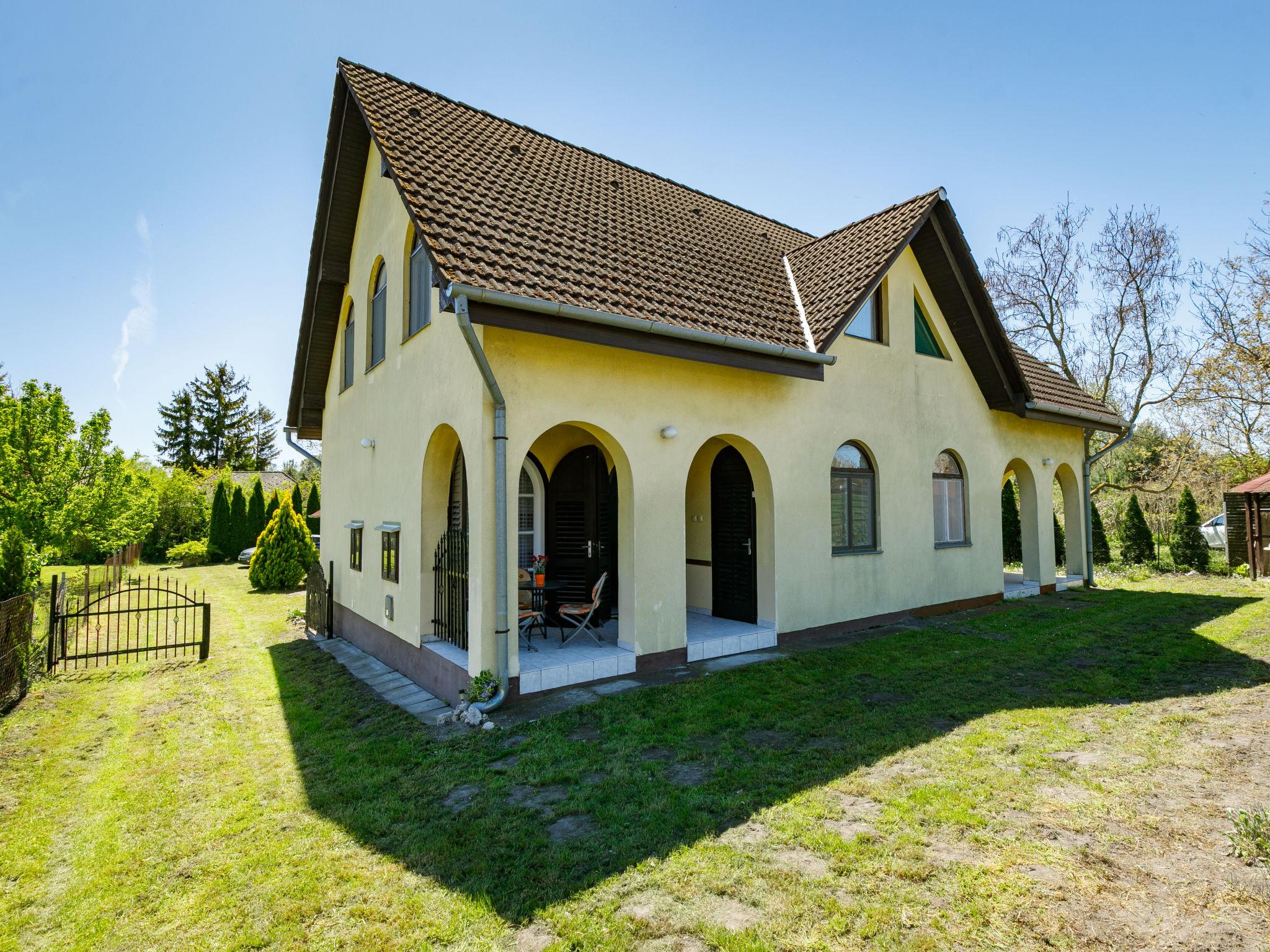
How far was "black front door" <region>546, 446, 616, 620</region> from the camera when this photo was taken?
9.39 m

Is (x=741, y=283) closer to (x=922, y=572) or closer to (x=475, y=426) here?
(x=475, y=426)

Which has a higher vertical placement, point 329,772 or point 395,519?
point 395,519

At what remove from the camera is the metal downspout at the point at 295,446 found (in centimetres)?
1234

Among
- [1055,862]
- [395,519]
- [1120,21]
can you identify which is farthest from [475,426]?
[1120,21]

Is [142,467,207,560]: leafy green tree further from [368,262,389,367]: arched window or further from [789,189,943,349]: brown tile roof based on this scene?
[789,189,943,349]: brown tile roof

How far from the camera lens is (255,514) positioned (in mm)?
28766

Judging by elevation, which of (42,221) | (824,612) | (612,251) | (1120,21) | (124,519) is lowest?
(824,612)

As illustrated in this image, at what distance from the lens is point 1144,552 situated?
775 inches

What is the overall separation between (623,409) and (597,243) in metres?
2.32

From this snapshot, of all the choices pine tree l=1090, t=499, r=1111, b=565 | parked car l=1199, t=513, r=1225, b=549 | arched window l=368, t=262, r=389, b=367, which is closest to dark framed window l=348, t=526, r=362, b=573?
arched window l=368, t=262, r=389, b=367

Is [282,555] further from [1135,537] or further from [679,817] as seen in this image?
[1135,537]

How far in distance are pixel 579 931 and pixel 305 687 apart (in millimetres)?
6469

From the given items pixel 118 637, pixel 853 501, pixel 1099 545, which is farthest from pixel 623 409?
pixel 1099 545

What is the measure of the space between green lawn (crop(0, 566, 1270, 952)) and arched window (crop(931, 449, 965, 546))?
388 centimetres
